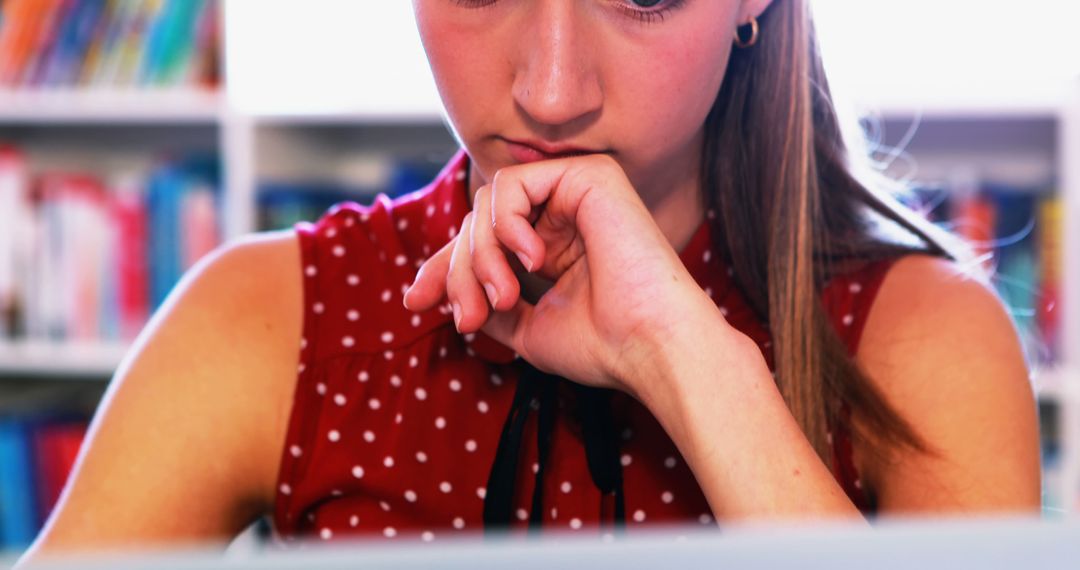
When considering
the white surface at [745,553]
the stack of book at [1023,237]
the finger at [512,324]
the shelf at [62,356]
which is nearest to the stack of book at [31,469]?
the shelf at [62,356]

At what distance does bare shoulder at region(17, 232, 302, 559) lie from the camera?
0.88m

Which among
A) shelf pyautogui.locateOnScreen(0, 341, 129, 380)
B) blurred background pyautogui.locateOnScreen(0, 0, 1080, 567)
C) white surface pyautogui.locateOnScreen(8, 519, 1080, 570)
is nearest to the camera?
white surface pyautogui.locateOnScreen(8, 519, 1080, 570)

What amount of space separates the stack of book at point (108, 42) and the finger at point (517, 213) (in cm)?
145

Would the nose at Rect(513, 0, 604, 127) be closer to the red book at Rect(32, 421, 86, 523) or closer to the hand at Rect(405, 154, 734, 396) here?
the hand at Rect(405, 154, 734, 396)

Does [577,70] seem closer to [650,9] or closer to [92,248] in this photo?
[650,9]

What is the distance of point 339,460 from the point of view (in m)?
0.92

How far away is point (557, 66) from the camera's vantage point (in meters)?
0.75

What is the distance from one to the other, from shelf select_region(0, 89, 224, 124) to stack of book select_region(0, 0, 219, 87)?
0.02 metres

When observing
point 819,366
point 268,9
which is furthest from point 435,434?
point 268,9

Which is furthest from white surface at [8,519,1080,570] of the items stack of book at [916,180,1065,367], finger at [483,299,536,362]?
stack of book at [916,180,1065,367]

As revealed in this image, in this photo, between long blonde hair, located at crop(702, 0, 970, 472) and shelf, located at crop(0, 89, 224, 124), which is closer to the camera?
long blonde hair, located at crop(702, 0, 970, 472)

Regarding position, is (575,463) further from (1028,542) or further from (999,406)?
(1028,542)

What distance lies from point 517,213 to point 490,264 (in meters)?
0.04

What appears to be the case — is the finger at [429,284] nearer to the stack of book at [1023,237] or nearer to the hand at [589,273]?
the hand at [589,273]
